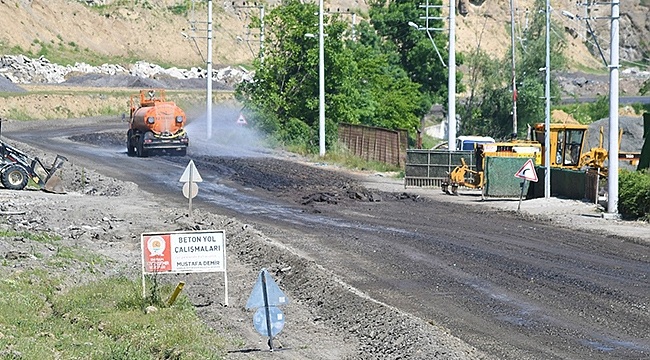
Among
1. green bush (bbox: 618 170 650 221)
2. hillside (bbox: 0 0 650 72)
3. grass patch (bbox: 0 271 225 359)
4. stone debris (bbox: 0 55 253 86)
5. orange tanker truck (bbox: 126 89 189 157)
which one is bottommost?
grass patch (bbox: 0 271 225 359)

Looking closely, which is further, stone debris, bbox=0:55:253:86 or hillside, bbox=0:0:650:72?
hillside, bbox=0:0:650:72

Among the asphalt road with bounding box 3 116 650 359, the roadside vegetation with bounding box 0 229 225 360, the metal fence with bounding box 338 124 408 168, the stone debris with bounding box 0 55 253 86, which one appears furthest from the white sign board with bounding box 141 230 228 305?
the stone debris with bounding box 0 55 253 86

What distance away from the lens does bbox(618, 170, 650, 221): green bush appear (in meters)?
34.6

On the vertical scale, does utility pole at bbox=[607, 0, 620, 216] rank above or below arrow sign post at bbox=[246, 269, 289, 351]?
above

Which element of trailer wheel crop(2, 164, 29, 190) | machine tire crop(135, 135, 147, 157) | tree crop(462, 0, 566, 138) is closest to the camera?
trailer wheel crop(2, 164, 29, 190)

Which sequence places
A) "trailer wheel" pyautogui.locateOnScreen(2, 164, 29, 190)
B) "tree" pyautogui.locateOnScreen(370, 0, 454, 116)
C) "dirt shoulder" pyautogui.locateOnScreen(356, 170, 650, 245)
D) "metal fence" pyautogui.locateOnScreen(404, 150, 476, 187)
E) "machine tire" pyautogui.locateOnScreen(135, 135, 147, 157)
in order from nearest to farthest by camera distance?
"dirt shoulder" pyautogui.locateOnScreen(356, 170, 650, 245) < "trailer wheel" pyautogui.locateOnScreen(2, 164, 29, 190) < "metal fence" pyautogui.locateOnScreen(404, 150, 476, 187) < "machine tire" pyautogui.locateOnScreen(135, 135, 147, 157) < "tree" pyautogui.locateOnScreen(370, 0, 454, 116)

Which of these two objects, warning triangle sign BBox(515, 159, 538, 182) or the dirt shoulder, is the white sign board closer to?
the dirt shoulder

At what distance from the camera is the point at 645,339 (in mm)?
17109

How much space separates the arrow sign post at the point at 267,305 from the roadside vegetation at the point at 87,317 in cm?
68

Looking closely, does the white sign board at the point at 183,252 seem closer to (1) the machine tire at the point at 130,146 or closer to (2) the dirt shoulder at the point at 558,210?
(2) the dirt shoulder at the point at 558,210

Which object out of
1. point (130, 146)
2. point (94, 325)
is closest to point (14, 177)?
point (130, 146)

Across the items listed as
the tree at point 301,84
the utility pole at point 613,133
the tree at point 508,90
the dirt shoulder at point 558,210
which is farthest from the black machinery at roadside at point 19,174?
the tree at point 508,90

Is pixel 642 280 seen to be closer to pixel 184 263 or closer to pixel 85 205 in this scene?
pixel 184 263

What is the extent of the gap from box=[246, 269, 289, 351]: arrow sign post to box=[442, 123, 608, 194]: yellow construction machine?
2910 cm
